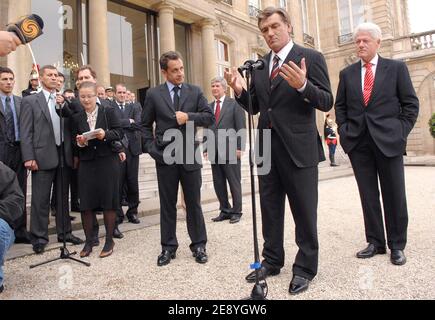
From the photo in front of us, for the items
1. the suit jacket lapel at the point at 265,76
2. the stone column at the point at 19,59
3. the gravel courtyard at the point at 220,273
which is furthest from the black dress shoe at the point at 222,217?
the stone column at the point at 19,59

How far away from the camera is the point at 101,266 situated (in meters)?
3.45

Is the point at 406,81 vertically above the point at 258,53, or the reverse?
the point at 258,53

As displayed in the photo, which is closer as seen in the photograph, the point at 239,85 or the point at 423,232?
the point at 239,85

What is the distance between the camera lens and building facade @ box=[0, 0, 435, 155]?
10.8m

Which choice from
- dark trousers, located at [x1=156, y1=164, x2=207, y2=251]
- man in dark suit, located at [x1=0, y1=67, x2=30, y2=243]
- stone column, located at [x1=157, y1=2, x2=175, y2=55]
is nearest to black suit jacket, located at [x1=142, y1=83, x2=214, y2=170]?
dark trousers, located at [x1=156, y1=164, x2=207, y2=251]

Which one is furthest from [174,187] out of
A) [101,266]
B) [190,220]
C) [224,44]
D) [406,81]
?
[224,44]

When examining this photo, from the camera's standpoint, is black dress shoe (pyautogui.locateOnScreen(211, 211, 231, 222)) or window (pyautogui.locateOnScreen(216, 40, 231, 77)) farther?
window (pyautogui.locateOnScreen(216, 40, 231, 77))

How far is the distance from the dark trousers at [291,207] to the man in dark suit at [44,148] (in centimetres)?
253

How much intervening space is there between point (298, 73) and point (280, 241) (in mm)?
1454

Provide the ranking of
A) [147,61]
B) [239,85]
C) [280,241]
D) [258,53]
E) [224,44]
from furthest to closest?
1. [258,53]
2. [224,44]
3. [147,61]
4. [280,241]
5. [239,85]

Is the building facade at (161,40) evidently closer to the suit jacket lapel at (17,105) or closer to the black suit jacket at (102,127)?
the suit jacket lapel at (17,105)

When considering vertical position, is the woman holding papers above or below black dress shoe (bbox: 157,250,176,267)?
above

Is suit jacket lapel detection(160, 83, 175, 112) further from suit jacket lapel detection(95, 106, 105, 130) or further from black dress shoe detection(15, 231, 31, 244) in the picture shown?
black dress shoe detection(15, 231, 31, 244)

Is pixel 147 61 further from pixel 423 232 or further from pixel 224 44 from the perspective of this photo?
pixel 423 232
